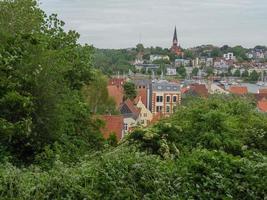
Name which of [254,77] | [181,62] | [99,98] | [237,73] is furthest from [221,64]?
[99,98]

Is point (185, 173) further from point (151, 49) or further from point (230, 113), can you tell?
point (151, 49)

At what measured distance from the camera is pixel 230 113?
473 inches

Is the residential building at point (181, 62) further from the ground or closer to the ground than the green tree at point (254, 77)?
further from the ground

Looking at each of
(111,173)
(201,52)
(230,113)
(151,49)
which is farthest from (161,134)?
(201,52)

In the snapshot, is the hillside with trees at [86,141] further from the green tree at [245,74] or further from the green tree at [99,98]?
the green tree at [245,74]

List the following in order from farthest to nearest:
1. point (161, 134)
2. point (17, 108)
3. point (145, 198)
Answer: point (17, 108) → point (161, 134) → point (145, 198)

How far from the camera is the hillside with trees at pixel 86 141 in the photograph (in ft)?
21.1

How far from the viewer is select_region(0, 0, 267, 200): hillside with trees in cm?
644

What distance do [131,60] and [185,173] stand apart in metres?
101

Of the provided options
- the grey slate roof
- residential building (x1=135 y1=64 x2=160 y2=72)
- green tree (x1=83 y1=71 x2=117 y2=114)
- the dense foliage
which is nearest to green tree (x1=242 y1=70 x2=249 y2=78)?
residential building (x1=135 y1=64 x2=160 y2=72)

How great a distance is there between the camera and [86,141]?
1413 cm

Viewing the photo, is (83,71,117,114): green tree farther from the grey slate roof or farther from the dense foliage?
the grey slate roof

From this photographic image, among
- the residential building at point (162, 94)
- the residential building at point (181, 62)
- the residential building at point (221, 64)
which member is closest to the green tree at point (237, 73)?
the residential building at point (221, 64)

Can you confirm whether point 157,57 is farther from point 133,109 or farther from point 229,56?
point 133,109
